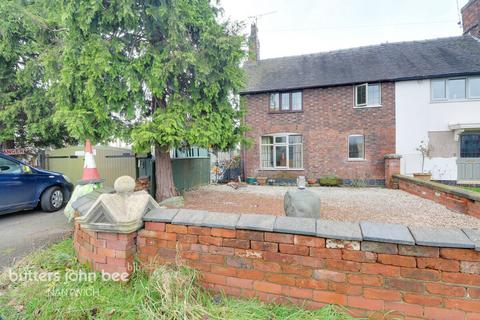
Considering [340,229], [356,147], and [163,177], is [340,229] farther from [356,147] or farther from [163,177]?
[356,147]

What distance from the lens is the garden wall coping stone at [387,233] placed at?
5.04 ft

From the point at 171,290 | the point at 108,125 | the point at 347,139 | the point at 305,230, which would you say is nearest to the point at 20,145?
the point at 108,125

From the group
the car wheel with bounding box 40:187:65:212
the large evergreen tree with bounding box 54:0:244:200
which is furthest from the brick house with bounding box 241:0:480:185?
the car wheel with bounding box 40:187:65:212

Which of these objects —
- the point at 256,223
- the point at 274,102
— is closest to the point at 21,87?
the point at 274,102

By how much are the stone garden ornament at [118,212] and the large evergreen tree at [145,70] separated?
2.87 meters

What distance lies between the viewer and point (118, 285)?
2.04 meters

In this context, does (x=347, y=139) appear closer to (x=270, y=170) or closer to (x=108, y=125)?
(x=270, y=170)

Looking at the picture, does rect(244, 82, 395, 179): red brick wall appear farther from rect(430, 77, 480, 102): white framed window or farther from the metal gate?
the metal gate

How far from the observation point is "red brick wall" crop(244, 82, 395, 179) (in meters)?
10.7

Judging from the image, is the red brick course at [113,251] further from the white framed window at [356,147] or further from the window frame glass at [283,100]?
the white framed window at [356,147]

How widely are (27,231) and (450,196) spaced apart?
9.35 metres

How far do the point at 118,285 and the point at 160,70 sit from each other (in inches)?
165

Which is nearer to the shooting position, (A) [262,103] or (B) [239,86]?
(B) [239,86]

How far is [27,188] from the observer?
525cm
